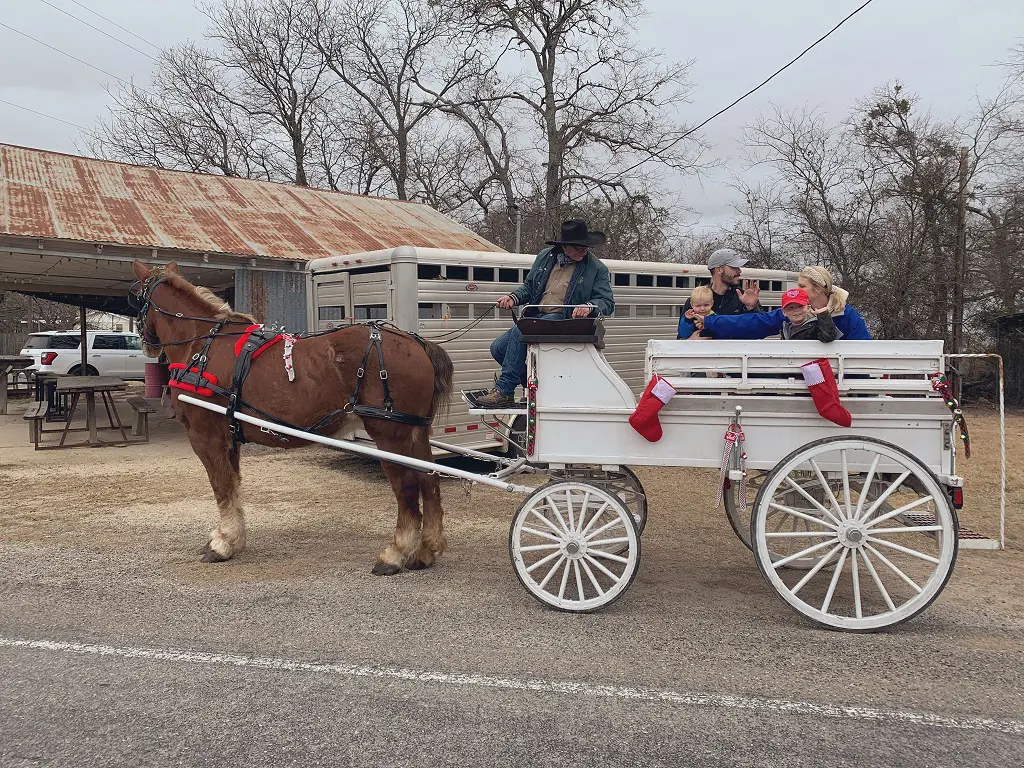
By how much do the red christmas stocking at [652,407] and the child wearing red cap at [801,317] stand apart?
75 cm

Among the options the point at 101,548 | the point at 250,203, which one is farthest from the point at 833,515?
the point at 250,203

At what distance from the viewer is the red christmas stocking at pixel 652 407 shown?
3688mm

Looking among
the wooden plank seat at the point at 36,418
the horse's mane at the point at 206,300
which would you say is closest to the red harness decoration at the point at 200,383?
the horse's mane at the point at 206,300

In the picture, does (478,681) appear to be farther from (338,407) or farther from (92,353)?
(92,353)

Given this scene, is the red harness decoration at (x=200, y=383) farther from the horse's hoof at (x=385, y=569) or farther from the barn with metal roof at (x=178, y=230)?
the barn with metal roof at (x=178, y=230)

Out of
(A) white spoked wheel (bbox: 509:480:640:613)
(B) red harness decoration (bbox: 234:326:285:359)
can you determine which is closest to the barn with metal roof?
(B) red harness decoration (bbox: 234:326:285:359)

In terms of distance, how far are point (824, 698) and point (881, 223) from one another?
50.1 ft

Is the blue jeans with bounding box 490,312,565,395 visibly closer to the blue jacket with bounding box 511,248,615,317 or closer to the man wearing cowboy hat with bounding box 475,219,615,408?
the man wearing cowboy hat with bounding box 475,219,615,408

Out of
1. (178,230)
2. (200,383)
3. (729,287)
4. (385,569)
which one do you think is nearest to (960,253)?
(729,287)

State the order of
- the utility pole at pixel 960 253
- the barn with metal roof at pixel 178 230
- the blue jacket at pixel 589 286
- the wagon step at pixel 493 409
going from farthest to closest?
the utility pole at pixel 960 253
the barn with metal roof at pixel 178 230
the blue jacket at pixel 589 286
the wagon step at pixel 493 409

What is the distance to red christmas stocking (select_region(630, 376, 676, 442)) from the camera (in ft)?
12.1

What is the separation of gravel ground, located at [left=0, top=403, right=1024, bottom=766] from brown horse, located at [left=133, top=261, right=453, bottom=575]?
30cm

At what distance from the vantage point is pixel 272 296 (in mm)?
11641

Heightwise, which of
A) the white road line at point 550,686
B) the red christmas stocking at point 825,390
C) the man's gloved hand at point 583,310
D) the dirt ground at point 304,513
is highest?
the man's gloved hand at point 583,310
